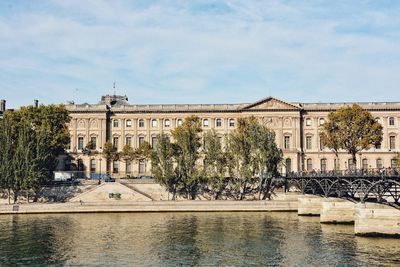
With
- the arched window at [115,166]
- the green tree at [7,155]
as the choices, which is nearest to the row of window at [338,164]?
the arched window at [115,166]

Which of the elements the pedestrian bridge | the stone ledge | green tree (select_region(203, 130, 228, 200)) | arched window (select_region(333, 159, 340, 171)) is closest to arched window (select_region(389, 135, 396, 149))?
arched window (select_region(333, 159, 340, 171))

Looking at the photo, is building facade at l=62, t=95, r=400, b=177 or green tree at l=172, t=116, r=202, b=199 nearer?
green tree at l=172, t=116, r=202, b=199

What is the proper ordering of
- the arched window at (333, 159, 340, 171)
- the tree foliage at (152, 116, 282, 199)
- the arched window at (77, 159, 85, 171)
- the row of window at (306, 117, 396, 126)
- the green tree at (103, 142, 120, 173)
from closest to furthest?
the tree foliage at (152, 116, 282, 199), the green tree at (103, 142, 120, 173), the arched window at (333, 159, 340, 171), the row of window at (306, 117, 396, 126), the arched window at (77, 159, 85, 171)

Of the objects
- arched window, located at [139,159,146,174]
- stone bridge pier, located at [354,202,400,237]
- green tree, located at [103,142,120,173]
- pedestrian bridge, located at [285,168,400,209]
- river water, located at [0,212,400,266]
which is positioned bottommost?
river water, located at [0,212,400,266]

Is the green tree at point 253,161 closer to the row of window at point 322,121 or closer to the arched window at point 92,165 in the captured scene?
the row of window at point 322,121

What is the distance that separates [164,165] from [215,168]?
776 cm

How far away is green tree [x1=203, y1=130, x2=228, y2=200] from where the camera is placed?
75.1 m

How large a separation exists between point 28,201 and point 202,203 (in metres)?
24.3

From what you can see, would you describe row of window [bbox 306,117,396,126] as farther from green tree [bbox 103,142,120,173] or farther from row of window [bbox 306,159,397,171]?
green tree [bbox 103,142,120,173]

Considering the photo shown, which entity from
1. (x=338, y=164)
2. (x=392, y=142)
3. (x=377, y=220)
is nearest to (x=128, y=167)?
(x=338, y=164)

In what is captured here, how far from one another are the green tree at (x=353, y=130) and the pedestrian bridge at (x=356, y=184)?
11.0 m

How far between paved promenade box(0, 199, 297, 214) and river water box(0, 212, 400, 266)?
5.78m

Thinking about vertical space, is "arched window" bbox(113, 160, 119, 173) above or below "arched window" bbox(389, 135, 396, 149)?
below

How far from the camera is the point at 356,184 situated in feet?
169
